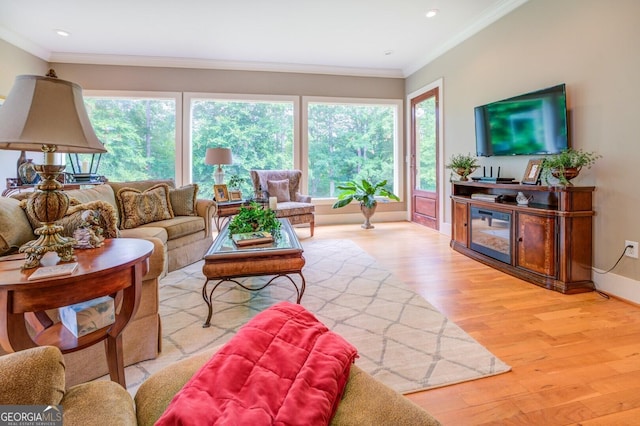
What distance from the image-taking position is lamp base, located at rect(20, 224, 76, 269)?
4.23 feet

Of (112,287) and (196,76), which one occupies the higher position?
(196,76)

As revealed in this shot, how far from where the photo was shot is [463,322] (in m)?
2.23

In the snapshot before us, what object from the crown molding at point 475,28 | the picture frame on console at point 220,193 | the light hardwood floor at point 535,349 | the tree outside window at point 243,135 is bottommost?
the light hardwood floor at point 535,349

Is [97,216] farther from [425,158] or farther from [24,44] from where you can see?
[425,158]

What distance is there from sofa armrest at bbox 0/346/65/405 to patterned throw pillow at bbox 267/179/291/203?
15.2 feet

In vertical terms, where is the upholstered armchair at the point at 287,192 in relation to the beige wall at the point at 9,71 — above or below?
below

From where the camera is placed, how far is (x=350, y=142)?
20.6 ft

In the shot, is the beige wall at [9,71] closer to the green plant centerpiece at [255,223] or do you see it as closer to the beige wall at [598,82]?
the green plant centerpiece at [255,223]

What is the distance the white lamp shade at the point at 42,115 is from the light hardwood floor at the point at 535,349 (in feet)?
6.05

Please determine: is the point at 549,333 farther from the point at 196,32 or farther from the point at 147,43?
the point at 147,43

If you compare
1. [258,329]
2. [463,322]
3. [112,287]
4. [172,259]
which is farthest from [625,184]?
[172,259]

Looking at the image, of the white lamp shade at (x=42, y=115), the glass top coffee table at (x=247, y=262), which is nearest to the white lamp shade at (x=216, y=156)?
the glass top coffee table at (x=247, y=262)

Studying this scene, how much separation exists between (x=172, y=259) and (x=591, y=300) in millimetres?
3743

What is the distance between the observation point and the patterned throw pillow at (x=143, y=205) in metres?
3.31
